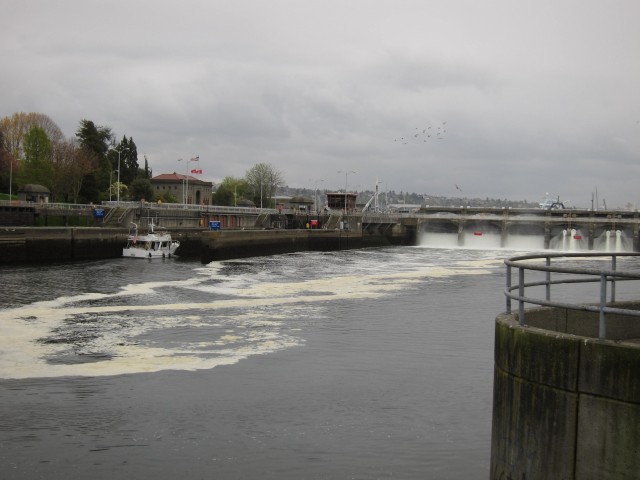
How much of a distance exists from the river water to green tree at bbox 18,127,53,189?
81.8 meters

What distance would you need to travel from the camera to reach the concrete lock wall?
784 centimetres

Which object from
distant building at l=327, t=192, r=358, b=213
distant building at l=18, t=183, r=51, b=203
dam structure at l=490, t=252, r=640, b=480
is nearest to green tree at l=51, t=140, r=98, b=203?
distant building at l=18, t=183, r=51, b=203

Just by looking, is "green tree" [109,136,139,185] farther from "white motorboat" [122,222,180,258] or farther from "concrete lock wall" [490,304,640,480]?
"concrete lock wall" [490,304,640,480]

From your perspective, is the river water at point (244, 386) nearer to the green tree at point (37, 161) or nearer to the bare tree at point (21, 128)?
the green tree at point (37, 161)

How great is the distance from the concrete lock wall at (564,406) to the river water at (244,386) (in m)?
6.19

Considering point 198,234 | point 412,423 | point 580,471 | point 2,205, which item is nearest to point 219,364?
point 412,423

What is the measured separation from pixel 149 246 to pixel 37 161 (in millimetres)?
50009

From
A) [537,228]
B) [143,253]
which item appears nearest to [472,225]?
[537,228]

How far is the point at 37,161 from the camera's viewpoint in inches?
4744

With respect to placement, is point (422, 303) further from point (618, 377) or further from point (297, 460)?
point (618, 377)

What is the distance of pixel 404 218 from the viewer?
466 ft

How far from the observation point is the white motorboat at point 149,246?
80250 mm

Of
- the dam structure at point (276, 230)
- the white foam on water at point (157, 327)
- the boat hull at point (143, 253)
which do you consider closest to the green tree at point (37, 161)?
the dam structure at point (276, 230)

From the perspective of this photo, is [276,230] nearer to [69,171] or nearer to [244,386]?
[69,171]
